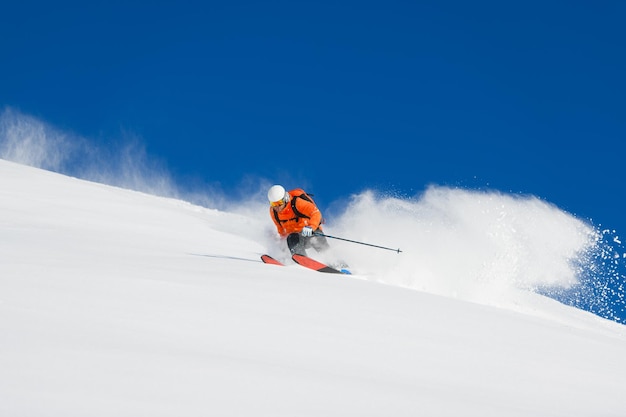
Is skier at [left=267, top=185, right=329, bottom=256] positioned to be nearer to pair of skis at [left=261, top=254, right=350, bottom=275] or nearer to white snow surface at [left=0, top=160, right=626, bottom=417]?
pair of skis at [left=261, top=254, right=350, bottom=275]

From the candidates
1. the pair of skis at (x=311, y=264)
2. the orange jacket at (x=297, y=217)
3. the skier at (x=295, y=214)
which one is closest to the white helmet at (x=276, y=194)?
the skier at (x=295, y=214)

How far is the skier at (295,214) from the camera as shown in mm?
10328

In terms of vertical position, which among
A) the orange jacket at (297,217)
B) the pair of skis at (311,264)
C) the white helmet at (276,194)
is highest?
the white helmet at (276,194)

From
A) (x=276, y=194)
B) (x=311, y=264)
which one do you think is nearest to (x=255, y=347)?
(x=311, y=264)

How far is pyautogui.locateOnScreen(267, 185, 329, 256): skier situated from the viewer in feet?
33.9

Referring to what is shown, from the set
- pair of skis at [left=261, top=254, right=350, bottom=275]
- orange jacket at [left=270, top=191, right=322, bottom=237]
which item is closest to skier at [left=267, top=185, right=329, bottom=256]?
orange jacket at [left=270, top=191, right=322, bottom=237]

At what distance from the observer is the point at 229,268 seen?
582cm

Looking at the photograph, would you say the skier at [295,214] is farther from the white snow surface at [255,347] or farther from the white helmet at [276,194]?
the white snow surface at [255,347]

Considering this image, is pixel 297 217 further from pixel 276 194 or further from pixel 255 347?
pixel 255 347

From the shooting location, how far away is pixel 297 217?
10594 mm

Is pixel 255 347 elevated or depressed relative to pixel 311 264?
depressed

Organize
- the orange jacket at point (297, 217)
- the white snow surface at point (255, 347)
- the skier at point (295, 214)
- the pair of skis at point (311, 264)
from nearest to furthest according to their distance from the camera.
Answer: the white snow surface at point (255, 347)
the pair of skis at point (311, 264)
the skier at point (295, 214)
the orange jacket at point (297, 217)

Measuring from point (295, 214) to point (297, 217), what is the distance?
0.07m

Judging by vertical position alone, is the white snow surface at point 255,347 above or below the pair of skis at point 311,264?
below
